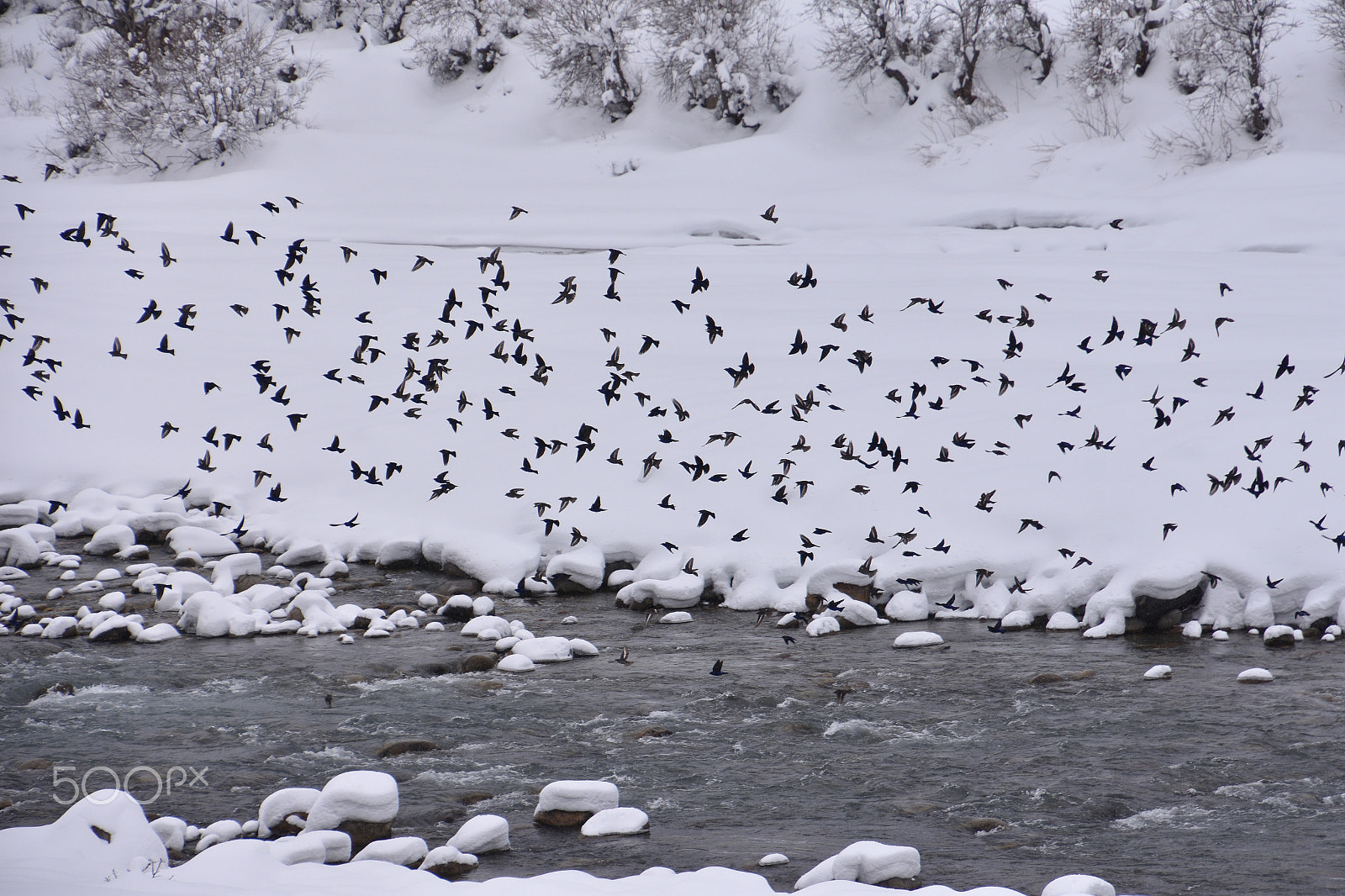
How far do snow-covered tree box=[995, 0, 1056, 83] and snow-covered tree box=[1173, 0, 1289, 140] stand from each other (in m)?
3.83

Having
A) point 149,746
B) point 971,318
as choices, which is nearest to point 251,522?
point 149,746

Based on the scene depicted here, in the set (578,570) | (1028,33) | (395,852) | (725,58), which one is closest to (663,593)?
(578,570)

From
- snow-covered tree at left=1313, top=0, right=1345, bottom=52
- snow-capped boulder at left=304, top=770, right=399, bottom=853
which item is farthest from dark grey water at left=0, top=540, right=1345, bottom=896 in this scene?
snow-covered tree at left=1313, top=0, right=1345, bottom=52

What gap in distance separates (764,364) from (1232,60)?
19746 mm

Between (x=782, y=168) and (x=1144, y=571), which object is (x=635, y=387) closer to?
(x=1144, y=571)

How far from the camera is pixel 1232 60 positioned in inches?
1144

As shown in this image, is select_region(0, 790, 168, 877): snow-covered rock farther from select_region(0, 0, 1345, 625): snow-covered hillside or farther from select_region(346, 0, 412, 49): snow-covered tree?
select_region(346, 0, 412, 49): snow-covered tree

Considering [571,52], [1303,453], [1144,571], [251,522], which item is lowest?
[251,522]

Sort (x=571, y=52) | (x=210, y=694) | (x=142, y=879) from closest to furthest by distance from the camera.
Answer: (x=142, y=879) → (x=210, y=694) → (x=571, y=52)

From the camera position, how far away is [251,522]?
49.7 feet

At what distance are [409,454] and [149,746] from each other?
27.9 ft

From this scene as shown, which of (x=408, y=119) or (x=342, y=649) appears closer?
(x=342, y=649)

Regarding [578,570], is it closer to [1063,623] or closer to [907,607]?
[907,607]

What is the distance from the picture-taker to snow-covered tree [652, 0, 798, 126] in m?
35.2
